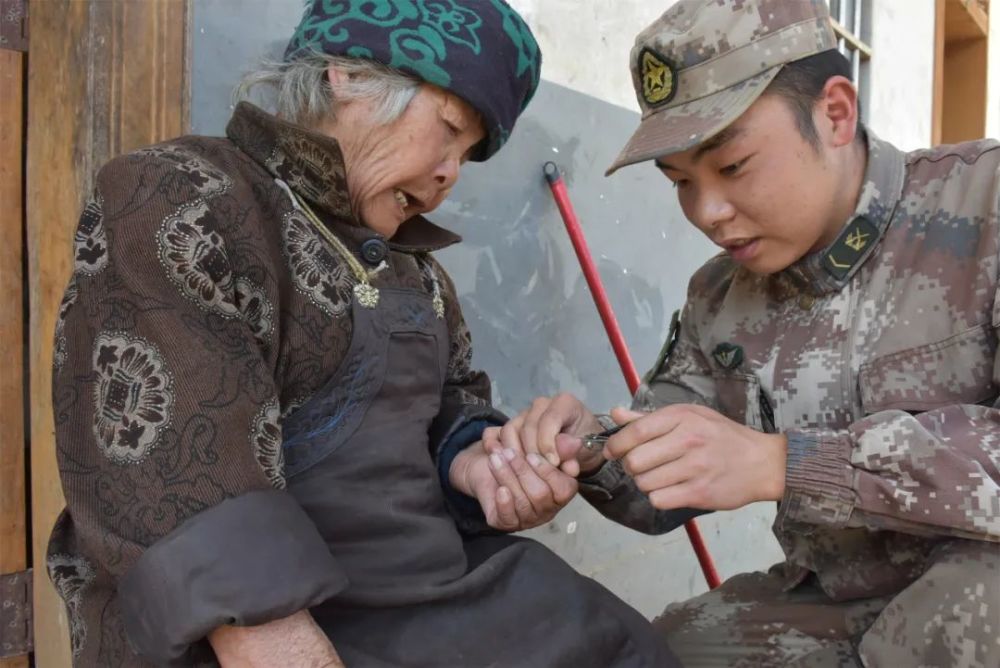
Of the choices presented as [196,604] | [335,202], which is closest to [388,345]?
[335,202]

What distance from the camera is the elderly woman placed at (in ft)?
3.20

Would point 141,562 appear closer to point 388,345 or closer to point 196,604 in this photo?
point 196,604

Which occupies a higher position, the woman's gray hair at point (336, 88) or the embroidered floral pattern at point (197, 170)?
the woman's gray hair at point (336, 88)

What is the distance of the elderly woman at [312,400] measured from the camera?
976 mm

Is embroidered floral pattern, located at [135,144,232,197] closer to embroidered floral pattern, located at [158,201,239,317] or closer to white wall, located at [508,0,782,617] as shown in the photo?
embroidered floral pattern, located at [158,201,239,317]

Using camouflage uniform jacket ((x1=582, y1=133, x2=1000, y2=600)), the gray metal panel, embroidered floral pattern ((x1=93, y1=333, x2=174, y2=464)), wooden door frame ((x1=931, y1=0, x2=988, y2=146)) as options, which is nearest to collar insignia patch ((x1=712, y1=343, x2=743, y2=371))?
camouflage uniform jacket ((x1=582, y1=133, x2=1000, y2=600))

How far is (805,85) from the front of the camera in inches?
58.4

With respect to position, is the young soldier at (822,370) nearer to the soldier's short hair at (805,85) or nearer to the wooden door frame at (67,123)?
the soldier's short hair at (805,85)

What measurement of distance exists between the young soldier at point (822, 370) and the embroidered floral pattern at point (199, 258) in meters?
0.60

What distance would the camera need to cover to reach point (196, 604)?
927 mm

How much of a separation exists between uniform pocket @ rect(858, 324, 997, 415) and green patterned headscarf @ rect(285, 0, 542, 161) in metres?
0.77

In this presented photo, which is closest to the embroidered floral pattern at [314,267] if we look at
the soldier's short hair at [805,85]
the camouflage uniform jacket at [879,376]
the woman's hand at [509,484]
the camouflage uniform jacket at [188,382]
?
the camouflage uniform jacket at [188,382]

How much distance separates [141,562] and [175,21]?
3.66 ft

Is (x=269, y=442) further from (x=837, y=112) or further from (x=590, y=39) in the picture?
(x=590, y=39)
